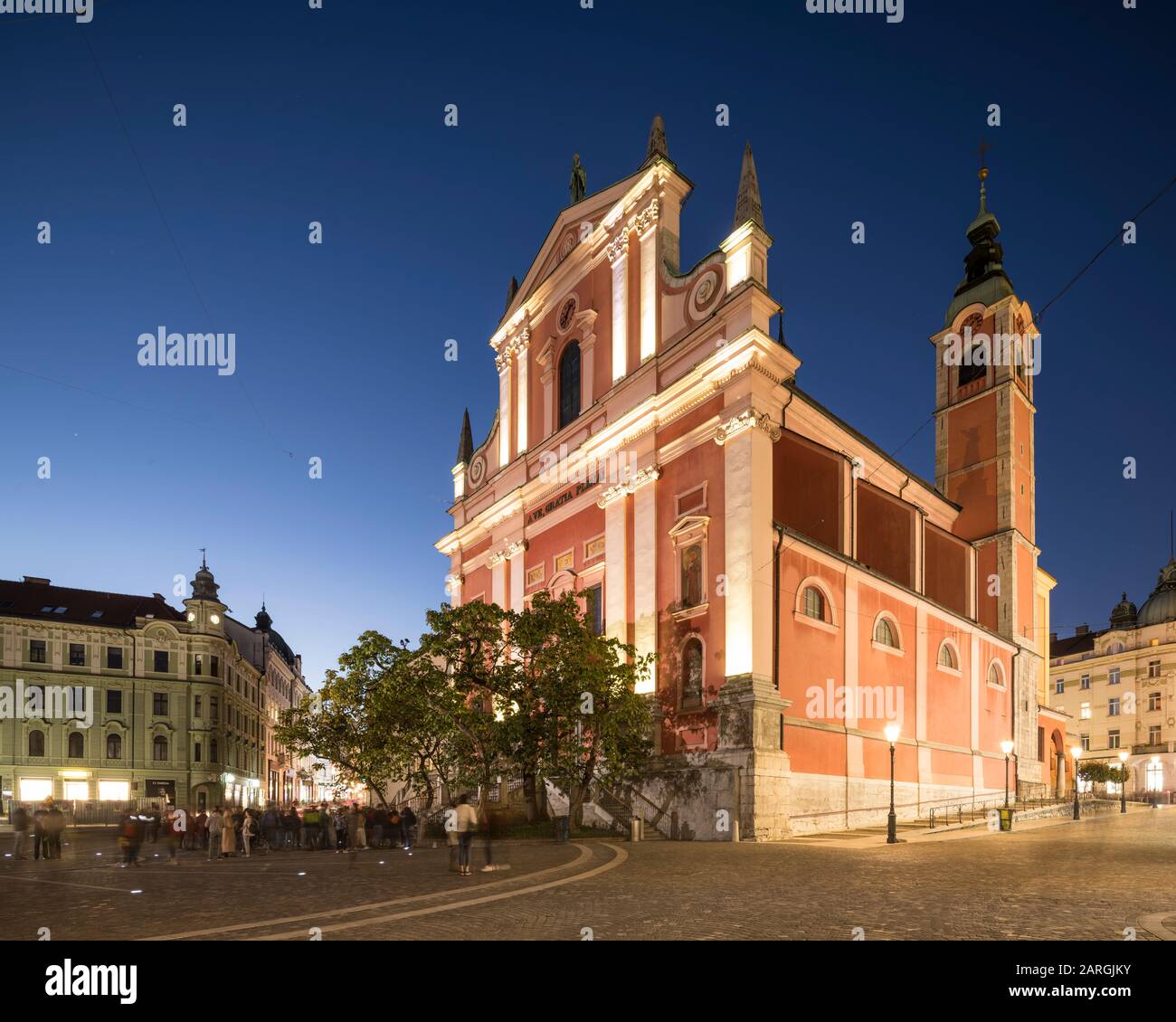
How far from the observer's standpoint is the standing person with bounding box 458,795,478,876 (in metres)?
14.6

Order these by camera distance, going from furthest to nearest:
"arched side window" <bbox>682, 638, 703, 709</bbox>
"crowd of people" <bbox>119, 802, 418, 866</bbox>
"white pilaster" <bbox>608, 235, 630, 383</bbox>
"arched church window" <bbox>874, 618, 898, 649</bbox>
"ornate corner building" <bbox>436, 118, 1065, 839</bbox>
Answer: "white pilaster" <bbox>608, 235, 630, 383</bbox>
"arched church window" <bbox>874, 618, 898, 649</bbox>
"arched side window" <bbox>682, 638, 703, 709</bbox>
"ornate corner building" <bbox>436, 118, 1065, 839</bbox>
"crowd of people" <bbox>119, 802, 418, 866</bbox>

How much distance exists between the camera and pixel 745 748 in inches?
922

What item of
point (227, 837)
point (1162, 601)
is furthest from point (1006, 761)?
point (1162, 601)

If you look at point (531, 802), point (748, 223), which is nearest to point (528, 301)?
point (748, 223)

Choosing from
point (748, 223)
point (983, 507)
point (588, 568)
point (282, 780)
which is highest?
point (748, 223)

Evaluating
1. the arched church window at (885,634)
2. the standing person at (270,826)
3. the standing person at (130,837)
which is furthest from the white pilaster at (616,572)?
the standing person at (130,837)

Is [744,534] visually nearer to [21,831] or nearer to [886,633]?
[886,633]

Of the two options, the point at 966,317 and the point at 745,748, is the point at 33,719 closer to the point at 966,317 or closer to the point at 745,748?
the point at 745,748

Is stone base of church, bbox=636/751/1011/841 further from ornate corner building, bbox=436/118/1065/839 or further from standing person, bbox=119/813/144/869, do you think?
standing person, bbox=119/813/144/869

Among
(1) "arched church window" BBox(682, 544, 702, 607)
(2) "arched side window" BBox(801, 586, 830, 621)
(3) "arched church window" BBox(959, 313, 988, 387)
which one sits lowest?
(2) "arched side window" BBox(801, 586, 830, 621)

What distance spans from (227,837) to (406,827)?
5.74 metres

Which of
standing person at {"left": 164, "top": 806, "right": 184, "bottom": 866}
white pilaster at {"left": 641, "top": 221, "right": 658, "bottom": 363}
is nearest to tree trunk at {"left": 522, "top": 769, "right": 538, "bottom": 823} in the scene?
standing person at {"left": 164, "top": 806, "right": 184, "bottom": 866}

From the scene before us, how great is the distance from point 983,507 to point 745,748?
25.5 metres

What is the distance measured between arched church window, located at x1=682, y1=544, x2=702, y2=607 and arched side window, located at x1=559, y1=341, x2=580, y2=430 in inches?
404
